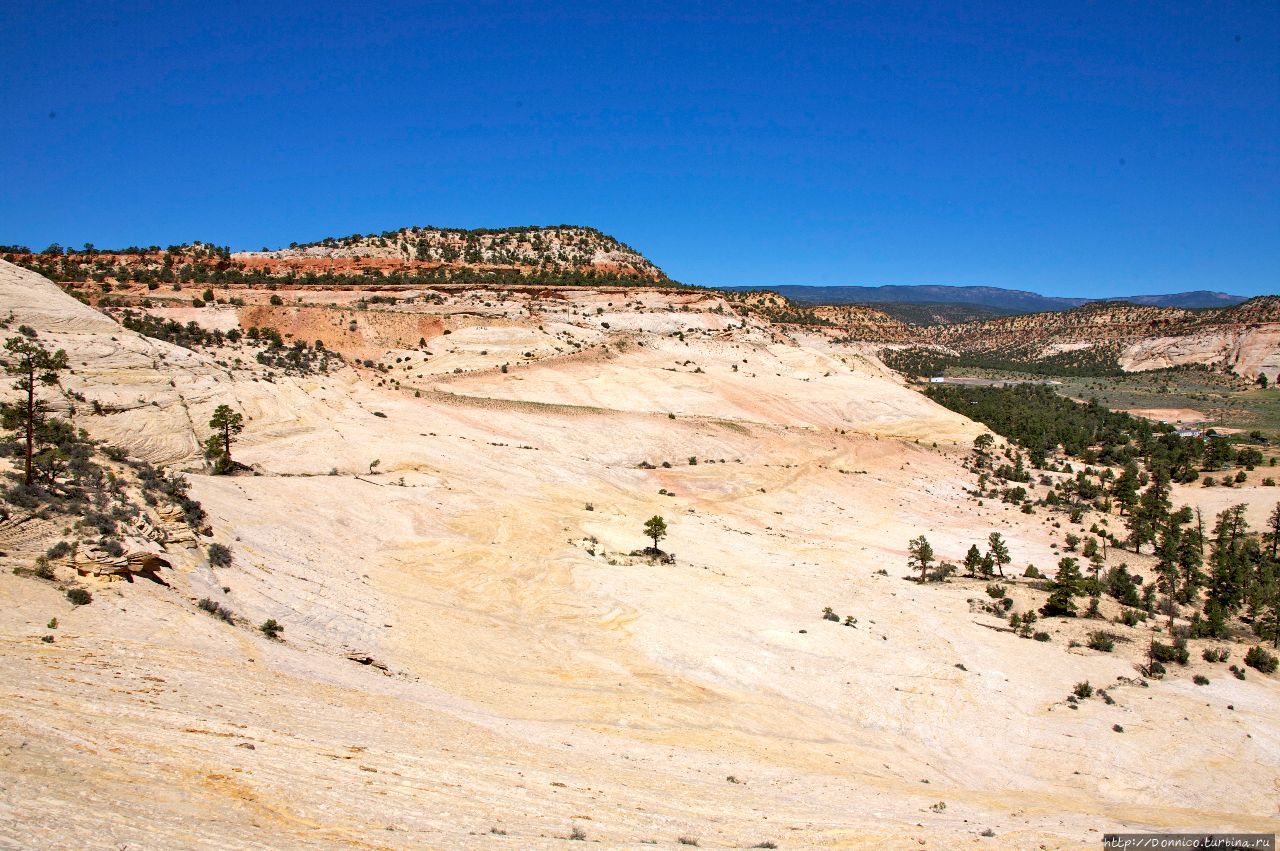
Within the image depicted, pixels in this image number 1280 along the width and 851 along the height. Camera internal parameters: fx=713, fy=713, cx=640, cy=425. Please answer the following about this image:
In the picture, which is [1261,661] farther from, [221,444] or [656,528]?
[221,444]

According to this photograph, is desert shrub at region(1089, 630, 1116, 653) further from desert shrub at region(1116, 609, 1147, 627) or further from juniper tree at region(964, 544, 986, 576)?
juniper tree at region(964, 544, 986, 576)

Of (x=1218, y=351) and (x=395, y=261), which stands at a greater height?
(x=1218, y=351)

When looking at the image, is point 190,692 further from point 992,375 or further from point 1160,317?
point 1160,317

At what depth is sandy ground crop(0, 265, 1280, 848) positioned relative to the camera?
9906 millimetres


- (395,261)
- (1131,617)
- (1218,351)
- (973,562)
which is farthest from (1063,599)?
(1218,351)

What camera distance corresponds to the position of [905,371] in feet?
416

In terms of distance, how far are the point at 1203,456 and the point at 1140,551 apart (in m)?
40.8

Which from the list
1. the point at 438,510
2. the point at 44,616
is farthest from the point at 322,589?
the point at 438,510

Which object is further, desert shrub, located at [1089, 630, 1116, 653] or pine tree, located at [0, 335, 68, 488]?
desert shrub, located at [1089, 630, 1116, 653]

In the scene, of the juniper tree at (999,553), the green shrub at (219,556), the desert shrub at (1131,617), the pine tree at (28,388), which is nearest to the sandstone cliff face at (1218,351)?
the juniper tree at (999,553)

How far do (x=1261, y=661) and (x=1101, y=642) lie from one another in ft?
17.9

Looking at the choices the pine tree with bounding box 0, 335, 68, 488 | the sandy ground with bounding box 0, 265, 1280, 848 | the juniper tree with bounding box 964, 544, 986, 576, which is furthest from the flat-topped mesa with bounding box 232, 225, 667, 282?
the juniper tree with bounding box 964, 544, 986, 576

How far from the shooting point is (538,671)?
746 inches

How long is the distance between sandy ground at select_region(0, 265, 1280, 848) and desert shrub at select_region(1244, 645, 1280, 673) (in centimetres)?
79
